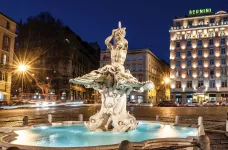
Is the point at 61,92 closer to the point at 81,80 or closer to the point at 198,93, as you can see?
the point at 198,93

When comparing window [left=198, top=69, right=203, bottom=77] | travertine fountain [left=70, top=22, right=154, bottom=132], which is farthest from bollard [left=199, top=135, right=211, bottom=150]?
window [left=198, top=69, right=203, bottom=77]

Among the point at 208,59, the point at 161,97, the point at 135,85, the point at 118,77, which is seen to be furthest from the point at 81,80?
the point at 161,97

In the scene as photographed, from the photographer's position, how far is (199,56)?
7056cm

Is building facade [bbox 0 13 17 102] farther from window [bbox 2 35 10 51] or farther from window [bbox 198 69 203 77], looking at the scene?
window [bbox 198 69 203 77]

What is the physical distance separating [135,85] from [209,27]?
65906 millimetres

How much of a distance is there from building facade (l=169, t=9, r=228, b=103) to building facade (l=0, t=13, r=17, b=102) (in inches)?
1730

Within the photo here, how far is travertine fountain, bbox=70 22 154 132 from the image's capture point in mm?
10543

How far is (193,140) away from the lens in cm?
767

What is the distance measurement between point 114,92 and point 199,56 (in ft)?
211

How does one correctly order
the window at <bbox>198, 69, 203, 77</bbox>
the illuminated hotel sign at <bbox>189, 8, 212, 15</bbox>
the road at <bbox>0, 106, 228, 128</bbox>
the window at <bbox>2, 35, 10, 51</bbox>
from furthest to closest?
the illuminated hotel sign at <bbox>189, 8, 212, 15</bbox> < the window at <bbox>198, 69, 203, 77</bbox> < the window at <bbox>2, 35, 10, 51</bbox> < the road at <bbox>0, 106, 228, 128</bbox>

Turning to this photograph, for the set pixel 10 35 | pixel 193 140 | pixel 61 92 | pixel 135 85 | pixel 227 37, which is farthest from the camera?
pixel 227 37

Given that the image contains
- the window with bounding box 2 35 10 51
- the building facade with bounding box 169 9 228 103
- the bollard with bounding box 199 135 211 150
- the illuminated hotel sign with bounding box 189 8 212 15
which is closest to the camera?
the bollard with bounding box 199 135 211 150

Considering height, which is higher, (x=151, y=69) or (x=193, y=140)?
(x=151, y=69)

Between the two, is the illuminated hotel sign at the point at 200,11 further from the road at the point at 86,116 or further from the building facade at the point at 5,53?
the building facade at the point at 5,53
